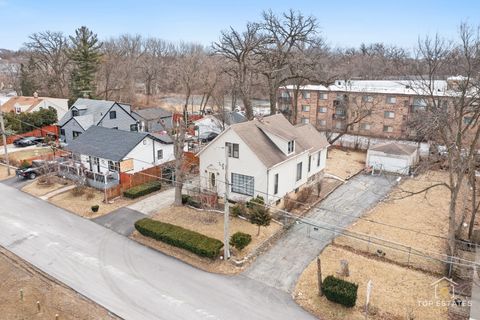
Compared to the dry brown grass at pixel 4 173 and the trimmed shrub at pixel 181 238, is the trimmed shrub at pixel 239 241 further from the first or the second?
the dry brown grass at pixel 4 173

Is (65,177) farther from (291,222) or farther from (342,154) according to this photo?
(342,154)

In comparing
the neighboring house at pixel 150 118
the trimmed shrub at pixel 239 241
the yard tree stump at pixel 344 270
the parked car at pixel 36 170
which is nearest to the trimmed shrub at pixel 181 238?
the trimmed shrub at pixel 239 241

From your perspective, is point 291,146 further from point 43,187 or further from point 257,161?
point 43,187

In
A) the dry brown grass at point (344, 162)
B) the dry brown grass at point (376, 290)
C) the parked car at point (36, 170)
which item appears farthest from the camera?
the dry brown grass at point (344, 162)

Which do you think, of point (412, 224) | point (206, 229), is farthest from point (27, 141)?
point (412, 224)

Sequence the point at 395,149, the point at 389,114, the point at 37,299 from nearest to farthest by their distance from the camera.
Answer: the point at 37,299
the point at 395,149
the point at 389,114

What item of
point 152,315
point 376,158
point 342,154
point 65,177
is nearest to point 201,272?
point 152,315
